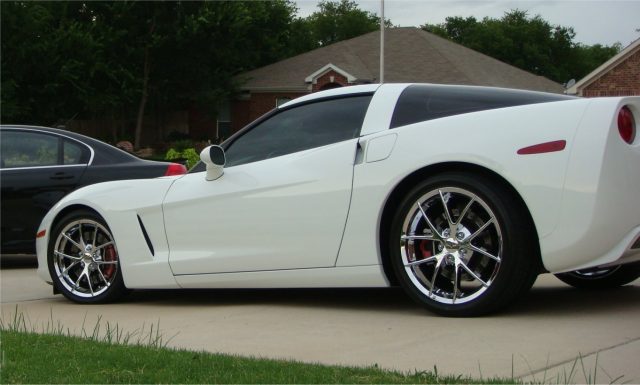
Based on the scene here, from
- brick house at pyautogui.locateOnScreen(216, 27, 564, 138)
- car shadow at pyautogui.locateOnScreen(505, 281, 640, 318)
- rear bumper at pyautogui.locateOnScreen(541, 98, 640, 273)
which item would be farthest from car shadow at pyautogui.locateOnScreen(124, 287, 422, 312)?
brick house at pyautogui.locateOnScreen(216, 27, 564, 138)

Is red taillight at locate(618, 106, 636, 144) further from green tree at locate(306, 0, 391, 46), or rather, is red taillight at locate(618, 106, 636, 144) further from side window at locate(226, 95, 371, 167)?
green tree at locate(306, 0, 391, 46)

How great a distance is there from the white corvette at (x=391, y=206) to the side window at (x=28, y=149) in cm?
285

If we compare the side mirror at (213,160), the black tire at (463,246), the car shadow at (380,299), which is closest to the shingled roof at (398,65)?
the car shadow at (380,299)

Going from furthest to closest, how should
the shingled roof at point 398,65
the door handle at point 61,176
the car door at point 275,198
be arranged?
the shingled roof at point 398,65
the door handle at point 61,176
the car door at point 275,198

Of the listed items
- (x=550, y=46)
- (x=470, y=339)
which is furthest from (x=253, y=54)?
(x=470, y=339)

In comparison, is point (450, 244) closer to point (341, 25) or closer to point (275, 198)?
point (275, 198)

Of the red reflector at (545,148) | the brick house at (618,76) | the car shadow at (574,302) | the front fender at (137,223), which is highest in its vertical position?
the brick house at (618,76)

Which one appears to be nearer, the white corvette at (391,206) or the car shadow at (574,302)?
the white corvette at (391,206)

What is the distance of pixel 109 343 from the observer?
487 centimetres

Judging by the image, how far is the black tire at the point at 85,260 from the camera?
6652 mm

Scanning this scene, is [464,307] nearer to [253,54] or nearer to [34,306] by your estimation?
[34,306]

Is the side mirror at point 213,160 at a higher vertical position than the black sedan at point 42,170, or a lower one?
higher

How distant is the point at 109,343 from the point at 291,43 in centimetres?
5667

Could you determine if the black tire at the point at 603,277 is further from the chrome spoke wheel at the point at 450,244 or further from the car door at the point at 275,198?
the car door at the point at 275,198
